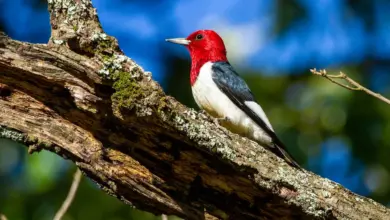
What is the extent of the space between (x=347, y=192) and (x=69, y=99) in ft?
4.18

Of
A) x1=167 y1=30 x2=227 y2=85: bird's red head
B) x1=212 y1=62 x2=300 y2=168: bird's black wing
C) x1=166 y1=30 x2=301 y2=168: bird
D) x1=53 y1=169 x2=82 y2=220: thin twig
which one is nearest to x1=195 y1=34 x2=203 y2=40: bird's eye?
x1=167 y1=30 x2=227 y2=85: bird's red head

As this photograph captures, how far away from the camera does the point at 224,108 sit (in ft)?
15.1

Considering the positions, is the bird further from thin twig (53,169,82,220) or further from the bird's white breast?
thin twig (53,169,82,220)

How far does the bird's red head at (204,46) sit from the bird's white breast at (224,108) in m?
0.59

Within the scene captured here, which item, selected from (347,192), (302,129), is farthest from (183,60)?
(347,192)

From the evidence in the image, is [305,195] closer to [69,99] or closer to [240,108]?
[69,99]

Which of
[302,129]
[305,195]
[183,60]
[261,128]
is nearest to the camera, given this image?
[305,195]

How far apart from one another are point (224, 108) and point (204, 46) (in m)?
1.01

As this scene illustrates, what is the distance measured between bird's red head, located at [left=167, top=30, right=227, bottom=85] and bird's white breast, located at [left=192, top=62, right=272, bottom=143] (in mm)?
A: 590

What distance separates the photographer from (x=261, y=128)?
4.41m

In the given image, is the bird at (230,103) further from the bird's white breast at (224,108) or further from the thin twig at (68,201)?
the thin twig at (68,201)

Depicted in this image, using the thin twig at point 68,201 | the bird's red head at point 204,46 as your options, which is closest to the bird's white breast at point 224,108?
the bird's red head at point 204,46

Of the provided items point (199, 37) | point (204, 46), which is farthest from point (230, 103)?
point (199, 37)

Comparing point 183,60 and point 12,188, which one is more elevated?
point 183,60
